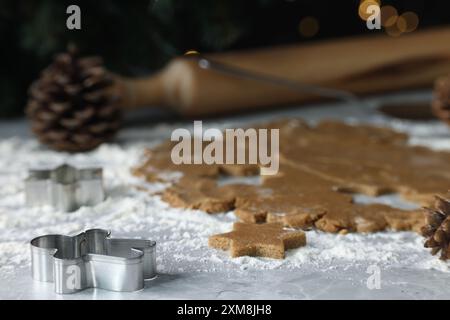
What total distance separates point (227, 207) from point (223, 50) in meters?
1.17

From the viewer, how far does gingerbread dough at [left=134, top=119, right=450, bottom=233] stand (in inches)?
40.3

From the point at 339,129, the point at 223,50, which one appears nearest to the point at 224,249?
the point at 339,129

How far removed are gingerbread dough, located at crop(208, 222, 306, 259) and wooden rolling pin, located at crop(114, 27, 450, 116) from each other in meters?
0.79

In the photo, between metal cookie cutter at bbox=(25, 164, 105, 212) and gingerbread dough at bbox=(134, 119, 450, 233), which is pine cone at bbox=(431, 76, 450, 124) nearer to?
gingerbread dough at bbox=(134, 119, 450, 233)

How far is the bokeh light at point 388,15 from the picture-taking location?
2.27 metres

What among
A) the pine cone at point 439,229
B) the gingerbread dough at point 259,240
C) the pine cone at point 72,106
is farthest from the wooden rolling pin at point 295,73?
the pine cone at point 439,229

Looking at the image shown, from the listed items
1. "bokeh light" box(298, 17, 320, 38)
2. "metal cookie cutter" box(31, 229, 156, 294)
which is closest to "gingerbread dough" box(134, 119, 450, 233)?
"metal cookie cutter" box(31, 229, 156, 294)

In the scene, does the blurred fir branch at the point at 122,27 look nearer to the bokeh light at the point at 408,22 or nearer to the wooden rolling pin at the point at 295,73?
the wooden rolling pin at the point at 295,73

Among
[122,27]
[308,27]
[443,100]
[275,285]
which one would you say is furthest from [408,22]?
[275,285]

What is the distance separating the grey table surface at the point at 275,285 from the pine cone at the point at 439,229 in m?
0.03

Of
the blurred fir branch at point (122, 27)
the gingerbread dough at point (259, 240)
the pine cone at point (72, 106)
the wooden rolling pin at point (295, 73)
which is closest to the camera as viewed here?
the gingerbread dough at point (259, 240)

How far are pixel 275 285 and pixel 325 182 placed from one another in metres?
0.39

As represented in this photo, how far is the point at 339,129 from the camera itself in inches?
60.5

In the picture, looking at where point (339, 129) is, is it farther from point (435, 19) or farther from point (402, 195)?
point (435, 19)
